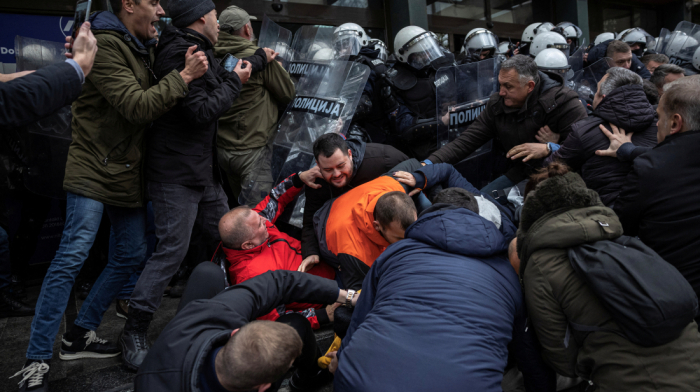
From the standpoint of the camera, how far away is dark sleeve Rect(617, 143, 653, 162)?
2428 mm

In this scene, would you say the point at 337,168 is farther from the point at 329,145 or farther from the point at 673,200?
the point at 673,200

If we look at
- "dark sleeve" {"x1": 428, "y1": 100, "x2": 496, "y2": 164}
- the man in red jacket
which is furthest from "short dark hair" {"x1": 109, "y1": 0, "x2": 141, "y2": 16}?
"dark sleeve" {"x1": 428, "y1": 100, "x2": 496, "y2": 164}

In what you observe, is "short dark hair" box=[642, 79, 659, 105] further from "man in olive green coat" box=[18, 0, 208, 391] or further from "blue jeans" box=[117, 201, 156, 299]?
"blue jeans" box=[117, 201, 156, 299]

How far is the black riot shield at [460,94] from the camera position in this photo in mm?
3605

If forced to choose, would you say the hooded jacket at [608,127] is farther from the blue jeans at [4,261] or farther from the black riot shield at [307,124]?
the blue jeans at [4,261]

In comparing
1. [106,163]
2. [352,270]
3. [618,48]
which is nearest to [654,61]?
[618,48]

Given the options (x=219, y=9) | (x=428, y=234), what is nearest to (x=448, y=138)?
(x=428, y=234)

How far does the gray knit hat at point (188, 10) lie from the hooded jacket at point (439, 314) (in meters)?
1.67

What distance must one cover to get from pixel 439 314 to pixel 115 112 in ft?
6.24

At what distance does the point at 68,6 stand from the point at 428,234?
14.7 feet

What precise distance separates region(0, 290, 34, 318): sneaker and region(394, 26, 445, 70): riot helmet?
3.47 meters

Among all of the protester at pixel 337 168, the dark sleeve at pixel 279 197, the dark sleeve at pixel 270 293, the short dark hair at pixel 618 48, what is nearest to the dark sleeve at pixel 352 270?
the protester at pixel 337 168

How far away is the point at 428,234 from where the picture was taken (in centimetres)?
→ 187

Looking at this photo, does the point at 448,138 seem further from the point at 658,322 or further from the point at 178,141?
the point at 658,322
